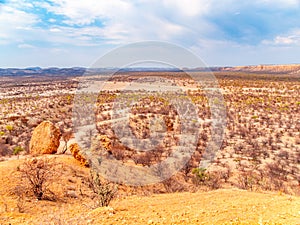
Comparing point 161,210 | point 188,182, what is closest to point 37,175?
point 161,210

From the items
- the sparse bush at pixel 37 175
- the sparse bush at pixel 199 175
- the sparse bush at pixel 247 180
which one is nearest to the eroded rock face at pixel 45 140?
the sparse bush at pixel 37 175

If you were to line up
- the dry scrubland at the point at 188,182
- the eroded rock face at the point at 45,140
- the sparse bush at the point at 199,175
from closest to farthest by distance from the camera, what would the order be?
1. the dry scrubland at the point at 188,182
2. the sparse bush at the point at 199,175
3. the eroded rock face at the point at 45,140

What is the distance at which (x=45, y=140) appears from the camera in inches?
409

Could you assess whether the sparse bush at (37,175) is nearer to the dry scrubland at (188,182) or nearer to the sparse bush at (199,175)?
the dry scrubland at (188,182)

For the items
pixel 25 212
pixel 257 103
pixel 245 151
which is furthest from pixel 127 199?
pixel 257 103

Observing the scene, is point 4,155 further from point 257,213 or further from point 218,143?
point 257,213

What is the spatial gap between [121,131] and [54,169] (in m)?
8.56

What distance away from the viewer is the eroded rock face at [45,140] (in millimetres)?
10328

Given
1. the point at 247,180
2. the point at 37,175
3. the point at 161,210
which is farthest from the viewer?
the point at 247,180

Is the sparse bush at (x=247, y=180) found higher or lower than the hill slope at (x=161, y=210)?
lower

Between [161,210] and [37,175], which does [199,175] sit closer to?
[161,210]

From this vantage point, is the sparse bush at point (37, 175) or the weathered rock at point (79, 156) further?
the weathered rock at point (79, 156)

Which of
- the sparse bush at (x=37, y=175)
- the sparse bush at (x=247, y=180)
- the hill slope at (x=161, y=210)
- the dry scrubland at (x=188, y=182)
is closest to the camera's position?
the hill slope at (x=161, y=210)

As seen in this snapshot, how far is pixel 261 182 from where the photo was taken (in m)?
9.20
